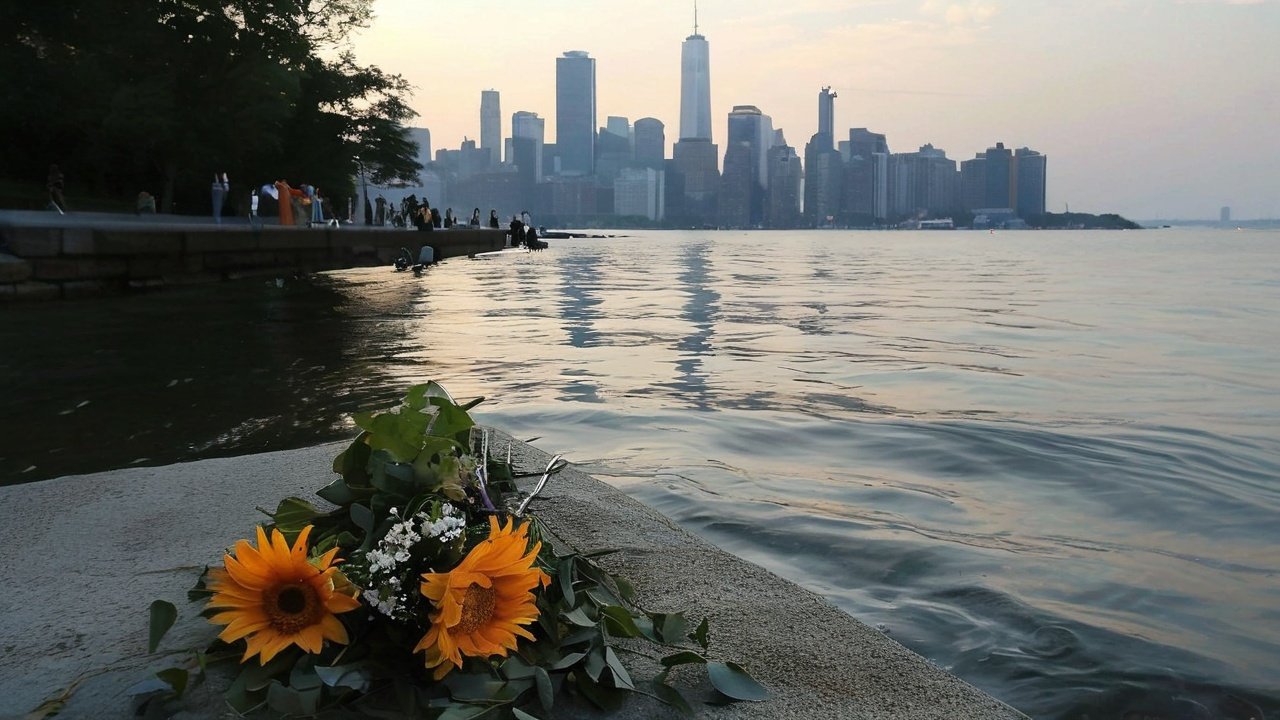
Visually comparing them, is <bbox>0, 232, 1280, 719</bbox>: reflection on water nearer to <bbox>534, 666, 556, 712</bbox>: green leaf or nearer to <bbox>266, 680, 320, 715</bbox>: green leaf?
<bbox>534, 666, 556, 712</bbox>: green leaf

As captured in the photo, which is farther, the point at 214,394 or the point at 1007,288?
the point at 1007,288

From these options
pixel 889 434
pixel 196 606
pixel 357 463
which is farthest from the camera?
pixel 889 434

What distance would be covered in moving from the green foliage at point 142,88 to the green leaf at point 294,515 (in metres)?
35.8

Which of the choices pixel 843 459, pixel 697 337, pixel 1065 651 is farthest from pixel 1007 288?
pixel 1065 651

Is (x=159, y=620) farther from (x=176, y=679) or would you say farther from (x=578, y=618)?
(x=578, y=618)

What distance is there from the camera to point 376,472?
262 centimetres

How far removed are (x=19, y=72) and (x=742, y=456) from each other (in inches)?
1468

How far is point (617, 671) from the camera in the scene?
219cm

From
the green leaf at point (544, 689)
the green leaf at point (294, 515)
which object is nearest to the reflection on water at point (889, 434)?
the green leaf at point (544, 689)

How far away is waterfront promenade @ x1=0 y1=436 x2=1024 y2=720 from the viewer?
2205 mm

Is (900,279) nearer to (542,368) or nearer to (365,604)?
(542,368)

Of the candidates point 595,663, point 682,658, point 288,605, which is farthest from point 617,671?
point 288,605

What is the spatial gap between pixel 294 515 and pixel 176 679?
69 cm

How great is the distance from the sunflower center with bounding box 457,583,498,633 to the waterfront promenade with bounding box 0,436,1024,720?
0.25 meters
